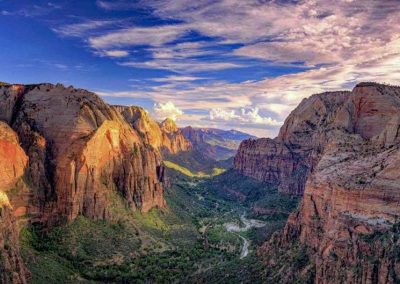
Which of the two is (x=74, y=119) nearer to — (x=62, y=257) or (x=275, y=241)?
(x=62, y=257)

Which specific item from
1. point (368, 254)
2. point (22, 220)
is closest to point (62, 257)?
point (22, 220)

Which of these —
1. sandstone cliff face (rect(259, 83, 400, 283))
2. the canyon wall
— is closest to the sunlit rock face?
the canyon wall

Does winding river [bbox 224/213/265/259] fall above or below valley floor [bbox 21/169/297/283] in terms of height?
below

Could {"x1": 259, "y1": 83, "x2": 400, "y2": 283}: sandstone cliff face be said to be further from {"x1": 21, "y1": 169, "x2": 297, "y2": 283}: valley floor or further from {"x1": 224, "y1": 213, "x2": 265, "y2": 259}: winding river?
{"x1": 224, "y1": 213, "x2": 265, "y2": 259}: winding river

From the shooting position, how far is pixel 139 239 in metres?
135

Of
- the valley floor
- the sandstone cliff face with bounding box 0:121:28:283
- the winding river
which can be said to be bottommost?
the winding river

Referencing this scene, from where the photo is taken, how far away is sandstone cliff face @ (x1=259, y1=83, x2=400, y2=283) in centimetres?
7288

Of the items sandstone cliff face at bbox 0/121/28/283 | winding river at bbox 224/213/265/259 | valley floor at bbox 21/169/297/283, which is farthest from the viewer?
winding river at bbox 224/213/265/259

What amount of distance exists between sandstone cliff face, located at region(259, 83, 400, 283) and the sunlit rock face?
5749 centimetres

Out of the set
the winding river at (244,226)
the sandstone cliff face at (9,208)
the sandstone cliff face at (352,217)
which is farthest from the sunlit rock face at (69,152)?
the sandstone cliff face at (352,217)

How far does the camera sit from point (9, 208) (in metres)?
96.0

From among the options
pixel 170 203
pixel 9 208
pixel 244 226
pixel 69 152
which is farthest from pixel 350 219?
pixel 170 203

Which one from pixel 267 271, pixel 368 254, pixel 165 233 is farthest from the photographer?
pixel 165 233

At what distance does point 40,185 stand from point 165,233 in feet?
156
